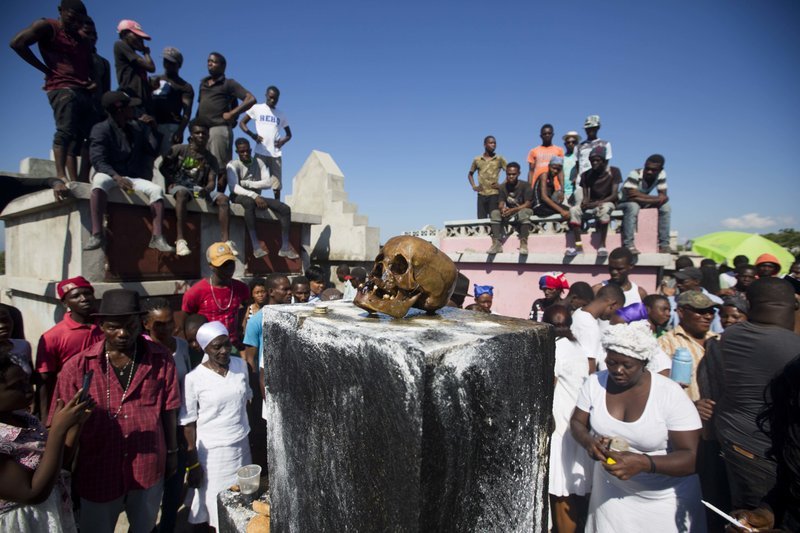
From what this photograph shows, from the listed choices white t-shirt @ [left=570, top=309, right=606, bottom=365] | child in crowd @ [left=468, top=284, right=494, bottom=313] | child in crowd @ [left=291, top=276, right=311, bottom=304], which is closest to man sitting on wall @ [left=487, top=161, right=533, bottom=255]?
child in crowd @ [left=468, top=284, right=494, bottom=313]

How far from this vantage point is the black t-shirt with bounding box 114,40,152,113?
6.45m

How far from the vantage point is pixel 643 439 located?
2.57 metres

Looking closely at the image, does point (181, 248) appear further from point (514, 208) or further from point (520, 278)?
point (520, 278)

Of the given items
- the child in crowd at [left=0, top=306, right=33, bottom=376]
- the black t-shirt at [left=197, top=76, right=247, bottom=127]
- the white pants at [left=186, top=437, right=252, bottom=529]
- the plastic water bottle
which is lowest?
the white pants at [left=186, top=437, right=252, bottom=529]

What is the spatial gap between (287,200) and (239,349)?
6.92 meters

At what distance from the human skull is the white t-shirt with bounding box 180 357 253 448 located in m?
2.40

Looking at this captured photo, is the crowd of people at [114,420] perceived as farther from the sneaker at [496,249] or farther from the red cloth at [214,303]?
the sneaker at [496,249]

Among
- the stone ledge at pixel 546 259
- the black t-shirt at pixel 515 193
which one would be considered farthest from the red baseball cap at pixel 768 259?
the black t-shirt at pixel 515 193

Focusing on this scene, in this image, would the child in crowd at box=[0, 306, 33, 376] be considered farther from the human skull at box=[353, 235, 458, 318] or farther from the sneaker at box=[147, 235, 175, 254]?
the human skull at box=[353, 235, 458, 318]

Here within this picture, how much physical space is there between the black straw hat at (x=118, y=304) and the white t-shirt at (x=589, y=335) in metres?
3.93

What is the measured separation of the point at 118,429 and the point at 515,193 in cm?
923

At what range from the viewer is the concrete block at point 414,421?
1.04 metres

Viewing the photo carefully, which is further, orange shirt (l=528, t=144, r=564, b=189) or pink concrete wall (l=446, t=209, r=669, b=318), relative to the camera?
orange shirt (l=528, t=144, r=564, b=189)

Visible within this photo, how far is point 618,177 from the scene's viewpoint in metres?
8.55
